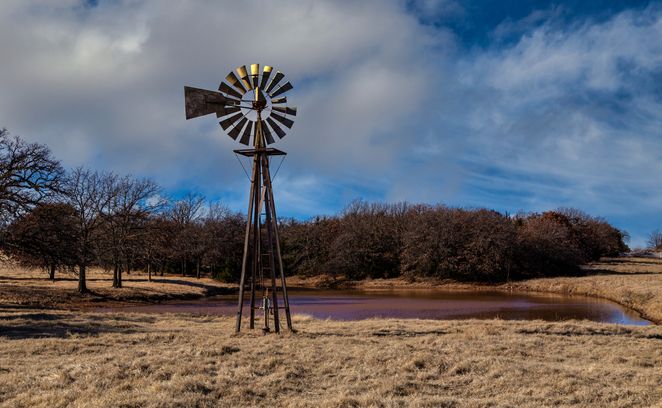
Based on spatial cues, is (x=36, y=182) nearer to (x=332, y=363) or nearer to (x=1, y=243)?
(x=1, y=243)

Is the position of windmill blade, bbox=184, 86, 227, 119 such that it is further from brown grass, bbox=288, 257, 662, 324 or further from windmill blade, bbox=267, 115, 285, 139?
brown grass, bbox=288, 257, 662, 324

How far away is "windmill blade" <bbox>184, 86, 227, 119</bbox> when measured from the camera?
14.7 meters

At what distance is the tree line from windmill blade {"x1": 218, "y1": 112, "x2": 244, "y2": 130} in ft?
51.3

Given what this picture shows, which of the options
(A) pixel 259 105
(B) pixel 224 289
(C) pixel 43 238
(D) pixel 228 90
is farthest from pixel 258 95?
(B) pixel 224 289

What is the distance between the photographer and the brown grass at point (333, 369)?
7578 mm

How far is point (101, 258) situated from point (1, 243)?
979 centimetres

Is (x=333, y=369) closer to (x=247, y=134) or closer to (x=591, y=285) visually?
(x=247, y=134)

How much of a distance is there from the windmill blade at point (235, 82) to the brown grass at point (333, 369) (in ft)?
22.2

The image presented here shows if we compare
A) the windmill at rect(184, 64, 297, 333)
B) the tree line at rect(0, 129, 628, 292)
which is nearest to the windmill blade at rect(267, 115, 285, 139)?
the windmill at rect(184, 64, 297, 333)

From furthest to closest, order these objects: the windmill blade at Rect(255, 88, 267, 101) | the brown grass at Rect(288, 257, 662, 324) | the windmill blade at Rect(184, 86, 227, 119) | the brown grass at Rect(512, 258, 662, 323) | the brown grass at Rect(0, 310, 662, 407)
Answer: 1. the brown grass at Rect(288, 257, 662, 324)
2. the brown grass at Rect(512, 258, 662, 323)
3. the windmill blade at Rect(255, 88, 267, 101)
4. the windmill blade at Rect(184, 86, 227, 119)
5. the brown grass at Rect(0, 310, 662, 407)

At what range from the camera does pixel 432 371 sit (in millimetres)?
9516

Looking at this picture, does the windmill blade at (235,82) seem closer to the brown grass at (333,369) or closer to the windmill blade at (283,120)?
the windmill blade at (283,120)

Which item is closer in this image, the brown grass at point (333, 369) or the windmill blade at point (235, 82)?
the brown grass at point (333, 369)

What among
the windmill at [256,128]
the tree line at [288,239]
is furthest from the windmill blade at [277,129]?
the tree line at [288,239]
